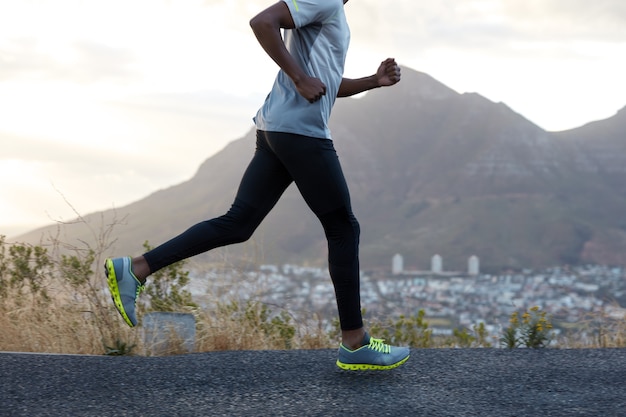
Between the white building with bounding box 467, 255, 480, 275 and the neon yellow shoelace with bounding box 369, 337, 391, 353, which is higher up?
the neon yellow shoelace with bounding box 369, 337, 391, 353

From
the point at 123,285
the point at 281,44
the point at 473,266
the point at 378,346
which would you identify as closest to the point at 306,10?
the point at 281,44

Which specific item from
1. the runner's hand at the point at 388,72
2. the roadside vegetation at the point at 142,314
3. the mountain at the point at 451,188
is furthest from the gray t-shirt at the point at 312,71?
the mountain at the point at 451,188

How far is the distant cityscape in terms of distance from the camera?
603 centimetres

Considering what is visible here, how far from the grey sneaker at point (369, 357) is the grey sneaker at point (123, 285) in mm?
1074

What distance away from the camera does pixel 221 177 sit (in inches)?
3211

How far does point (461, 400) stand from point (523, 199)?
7619 cm

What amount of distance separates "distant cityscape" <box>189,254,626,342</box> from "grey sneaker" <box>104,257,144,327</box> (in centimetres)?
Answer: 181

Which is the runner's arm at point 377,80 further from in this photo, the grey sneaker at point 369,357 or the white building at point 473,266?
the white building at point 473,266

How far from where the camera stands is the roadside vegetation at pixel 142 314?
5039 mm

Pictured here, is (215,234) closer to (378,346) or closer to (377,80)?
(378,346)

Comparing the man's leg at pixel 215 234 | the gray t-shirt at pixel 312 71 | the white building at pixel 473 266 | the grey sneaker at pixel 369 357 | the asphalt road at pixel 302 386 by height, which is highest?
the gray t-shirt at pixel 312 71

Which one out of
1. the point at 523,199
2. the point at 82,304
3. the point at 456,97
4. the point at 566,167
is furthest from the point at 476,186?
the point at 82,304

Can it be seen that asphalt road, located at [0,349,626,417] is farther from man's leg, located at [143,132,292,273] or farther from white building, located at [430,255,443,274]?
white building, located at [430,255,443,274]

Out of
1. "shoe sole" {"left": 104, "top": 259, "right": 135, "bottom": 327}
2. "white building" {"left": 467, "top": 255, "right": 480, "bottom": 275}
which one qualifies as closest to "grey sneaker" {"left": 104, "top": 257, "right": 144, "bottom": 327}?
"shoe sole" {"left": 104, "top": 259, "right": 135, "bottom": 327}
